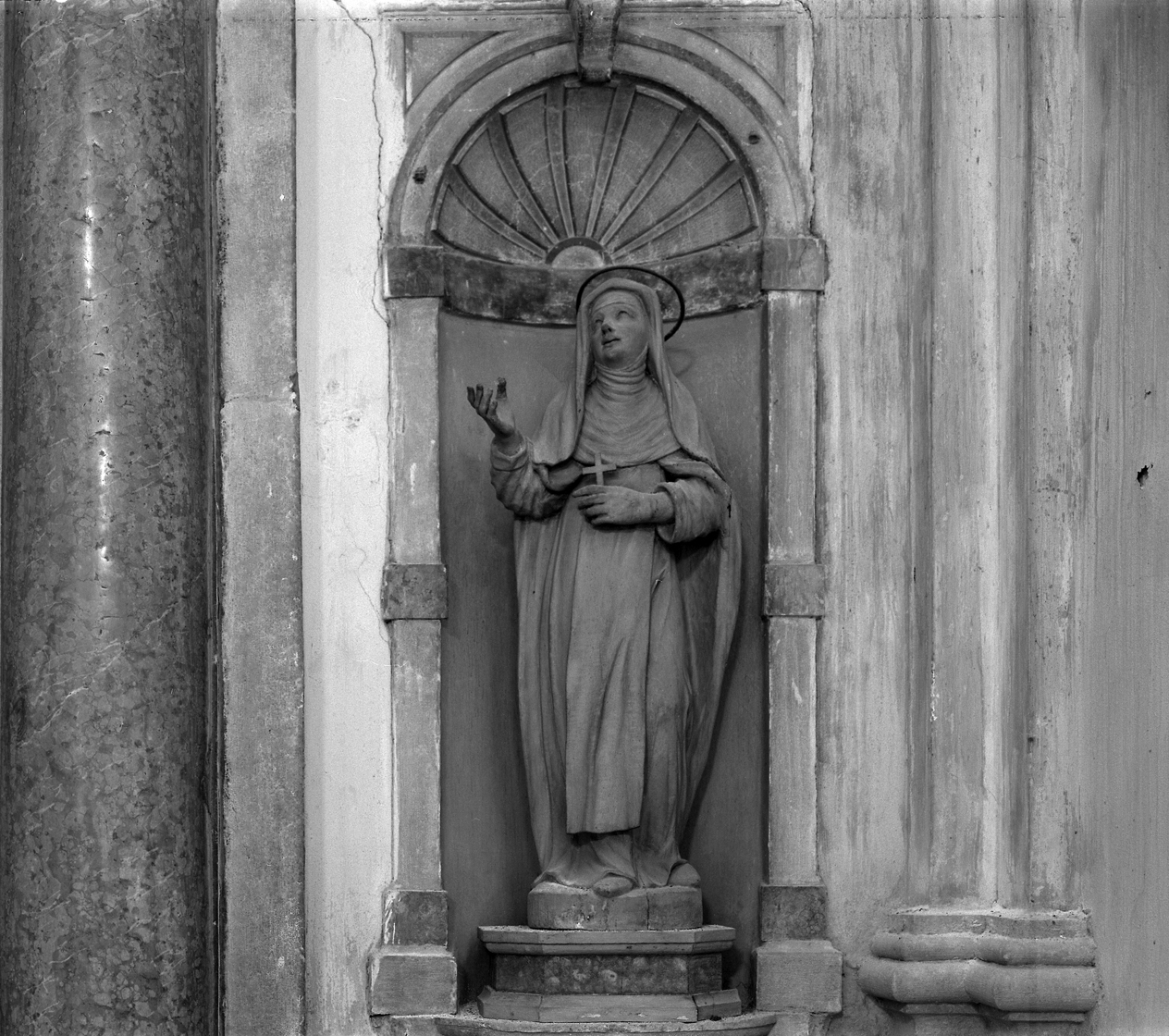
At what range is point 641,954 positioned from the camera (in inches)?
249

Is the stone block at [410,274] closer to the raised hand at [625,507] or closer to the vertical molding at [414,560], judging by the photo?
the vertical molding at [414,560]

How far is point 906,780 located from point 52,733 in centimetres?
238

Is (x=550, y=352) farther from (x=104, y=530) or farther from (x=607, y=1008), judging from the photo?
(x=607, y=1008)

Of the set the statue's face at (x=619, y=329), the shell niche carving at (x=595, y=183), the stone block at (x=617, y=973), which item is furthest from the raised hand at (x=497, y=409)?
the stone block at (x=617, y=973)

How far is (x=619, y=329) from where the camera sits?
21.7 feet

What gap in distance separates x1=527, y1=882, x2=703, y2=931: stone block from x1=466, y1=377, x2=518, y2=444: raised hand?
1.28 meters

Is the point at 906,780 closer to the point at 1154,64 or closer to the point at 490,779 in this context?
the point at 490,779

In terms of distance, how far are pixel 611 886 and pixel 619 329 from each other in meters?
1.59

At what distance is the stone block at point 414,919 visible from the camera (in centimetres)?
647

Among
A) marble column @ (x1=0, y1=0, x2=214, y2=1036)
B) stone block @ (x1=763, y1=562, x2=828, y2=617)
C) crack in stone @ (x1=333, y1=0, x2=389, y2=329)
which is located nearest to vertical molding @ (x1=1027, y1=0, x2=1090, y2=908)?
stone block @ (x1=763, y1=562, x2=828, y2=617)

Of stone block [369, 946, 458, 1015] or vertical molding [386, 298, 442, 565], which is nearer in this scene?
→ stone block [369, 946, 458, 1015]

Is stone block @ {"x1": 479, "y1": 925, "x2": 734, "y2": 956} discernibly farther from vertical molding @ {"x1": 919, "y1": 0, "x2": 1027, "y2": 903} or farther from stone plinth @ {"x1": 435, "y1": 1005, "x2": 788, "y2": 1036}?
vertical molding @ {"x1": 919, "y1": 0, "x2": 1027, "y2": 903}

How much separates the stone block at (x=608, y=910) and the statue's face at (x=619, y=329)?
152 centimetres

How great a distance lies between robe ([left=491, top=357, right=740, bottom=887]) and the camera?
6.40 metres
